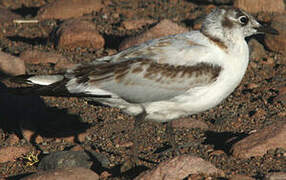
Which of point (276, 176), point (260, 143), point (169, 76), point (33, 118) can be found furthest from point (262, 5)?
point (276, 176)

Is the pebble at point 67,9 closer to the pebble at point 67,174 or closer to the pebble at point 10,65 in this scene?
the pebble at point 10,65

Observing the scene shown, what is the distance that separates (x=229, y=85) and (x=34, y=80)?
219cm

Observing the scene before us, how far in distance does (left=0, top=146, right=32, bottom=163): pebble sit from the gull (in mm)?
1029

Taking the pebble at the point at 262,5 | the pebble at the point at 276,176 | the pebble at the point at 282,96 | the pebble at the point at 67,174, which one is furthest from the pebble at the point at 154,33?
the pebble at the point at 276,176

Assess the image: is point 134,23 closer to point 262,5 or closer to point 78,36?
point 78,36

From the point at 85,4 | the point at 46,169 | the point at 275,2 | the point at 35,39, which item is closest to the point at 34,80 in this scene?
the point at 46,169

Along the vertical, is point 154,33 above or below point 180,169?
above

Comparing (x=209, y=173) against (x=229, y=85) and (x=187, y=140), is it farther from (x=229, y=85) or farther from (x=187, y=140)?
(x=187, y=140)

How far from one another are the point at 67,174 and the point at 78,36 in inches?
156

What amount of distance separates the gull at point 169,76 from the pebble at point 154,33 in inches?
101

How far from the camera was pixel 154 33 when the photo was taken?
352 inches

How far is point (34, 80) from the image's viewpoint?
20.9 feet

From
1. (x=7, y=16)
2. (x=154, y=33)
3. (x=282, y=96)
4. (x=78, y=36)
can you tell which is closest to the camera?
(x=282, y=96)

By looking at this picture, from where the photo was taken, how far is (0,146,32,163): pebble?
677 centimetres
